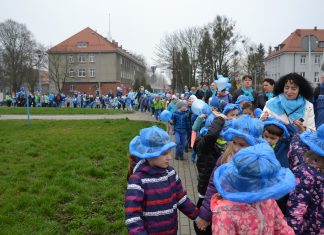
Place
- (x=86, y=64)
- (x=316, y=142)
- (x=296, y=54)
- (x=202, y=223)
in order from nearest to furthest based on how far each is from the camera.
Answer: (x=316, y=142)
(x=202, y=223)
(x=296, y=54)
(x=86, y=64)

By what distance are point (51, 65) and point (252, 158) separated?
67.7m

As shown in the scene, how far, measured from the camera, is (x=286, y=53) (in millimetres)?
64938

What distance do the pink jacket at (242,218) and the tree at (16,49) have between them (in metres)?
Answer: 62.0

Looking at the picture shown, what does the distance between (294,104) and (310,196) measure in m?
1.90

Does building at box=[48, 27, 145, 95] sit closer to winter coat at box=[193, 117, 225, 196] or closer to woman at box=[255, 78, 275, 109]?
woman at box=[255, 78, 275, 109]


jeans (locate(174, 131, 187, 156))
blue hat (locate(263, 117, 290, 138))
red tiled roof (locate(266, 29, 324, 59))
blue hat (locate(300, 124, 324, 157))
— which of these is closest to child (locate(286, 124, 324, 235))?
blue hat (locate(300, 124, 324, 157))

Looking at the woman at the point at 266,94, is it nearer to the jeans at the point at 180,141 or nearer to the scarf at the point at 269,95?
the scarf at the point at 269,95

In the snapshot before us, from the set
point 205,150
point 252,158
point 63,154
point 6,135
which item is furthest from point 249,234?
point 6,135

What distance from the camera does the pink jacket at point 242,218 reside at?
2.23 metres

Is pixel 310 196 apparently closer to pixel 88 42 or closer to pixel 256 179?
pixel 256 179

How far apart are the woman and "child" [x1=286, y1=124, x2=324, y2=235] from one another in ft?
14.7

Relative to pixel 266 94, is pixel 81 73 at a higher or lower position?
higher

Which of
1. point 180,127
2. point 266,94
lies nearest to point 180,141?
point 180,127

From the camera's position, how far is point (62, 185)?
650 cm
